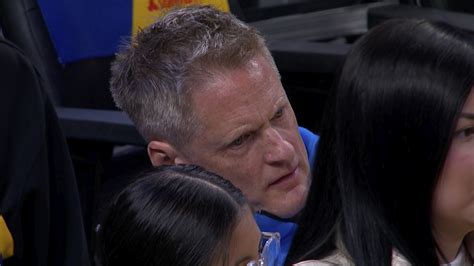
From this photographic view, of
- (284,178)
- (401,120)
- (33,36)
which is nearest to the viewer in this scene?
(401,120)

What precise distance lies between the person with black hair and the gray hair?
0.71 meters

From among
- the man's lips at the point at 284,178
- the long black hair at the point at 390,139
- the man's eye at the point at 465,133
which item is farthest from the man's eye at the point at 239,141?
the man's eye at the point at 465,133

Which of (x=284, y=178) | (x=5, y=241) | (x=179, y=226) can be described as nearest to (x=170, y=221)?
(x=179, y=226)

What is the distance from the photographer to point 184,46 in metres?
2.57

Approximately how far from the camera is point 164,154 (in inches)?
100

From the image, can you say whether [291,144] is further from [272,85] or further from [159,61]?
[159,61]

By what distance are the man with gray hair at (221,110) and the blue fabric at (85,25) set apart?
1111 mm

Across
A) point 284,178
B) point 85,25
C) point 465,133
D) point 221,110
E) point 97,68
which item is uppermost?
point 465,133

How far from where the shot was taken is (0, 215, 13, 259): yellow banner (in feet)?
8.50

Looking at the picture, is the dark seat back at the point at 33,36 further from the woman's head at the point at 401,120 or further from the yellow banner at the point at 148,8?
the woman's head at the point at 401,120

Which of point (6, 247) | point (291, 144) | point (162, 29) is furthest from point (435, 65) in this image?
point (6, 247)

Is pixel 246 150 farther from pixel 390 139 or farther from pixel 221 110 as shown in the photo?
pixel 390 139

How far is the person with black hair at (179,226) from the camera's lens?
170 centimetres

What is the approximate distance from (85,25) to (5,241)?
4.14 ft
